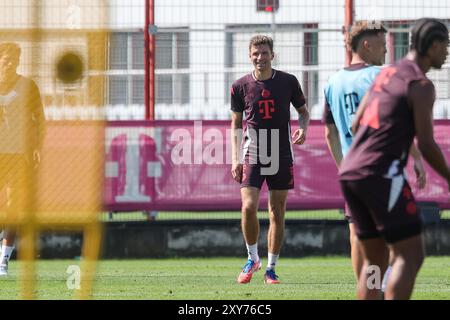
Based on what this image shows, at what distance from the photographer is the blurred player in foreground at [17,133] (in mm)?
8828

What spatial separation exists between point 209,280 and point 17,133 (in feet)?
12.7

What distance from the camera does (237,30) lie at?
52.1 ft

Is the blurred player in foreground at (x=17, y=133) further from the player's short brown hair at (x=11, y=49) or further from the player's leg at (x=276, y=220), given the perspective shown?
the player's leg at (x=276, y=220)

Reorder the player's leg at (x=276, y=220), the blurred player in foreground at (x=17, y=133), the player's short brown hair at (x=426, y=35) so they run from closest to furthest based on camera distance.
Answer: the player's short brown hair at (x=426, y=35)
the blurred player in foreground at (x=17, y=133)
the player's leg at (x=276, y=220)

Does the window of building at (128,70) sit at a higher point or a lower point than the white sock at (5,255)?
higher

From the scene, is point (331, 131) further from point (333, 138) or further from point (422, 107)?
point (422, 107)

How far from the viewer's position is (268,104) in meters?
12.5

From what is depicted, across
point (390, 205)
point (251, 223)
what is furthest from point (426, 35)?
point (251, 223)

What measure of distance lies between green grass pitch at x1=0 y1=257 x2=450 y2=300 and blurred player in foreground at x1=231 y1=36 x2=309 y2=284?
540mm

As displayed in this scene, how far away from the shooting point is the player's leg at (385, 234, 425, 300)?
24.0 feet

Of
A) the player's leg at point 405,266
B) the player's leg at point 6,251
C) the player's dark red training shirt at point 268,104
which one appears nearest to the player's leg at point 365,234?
the player's leg at point 405,266

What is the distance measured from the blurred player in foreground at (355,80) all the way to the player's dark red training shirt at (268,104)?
267 cm
